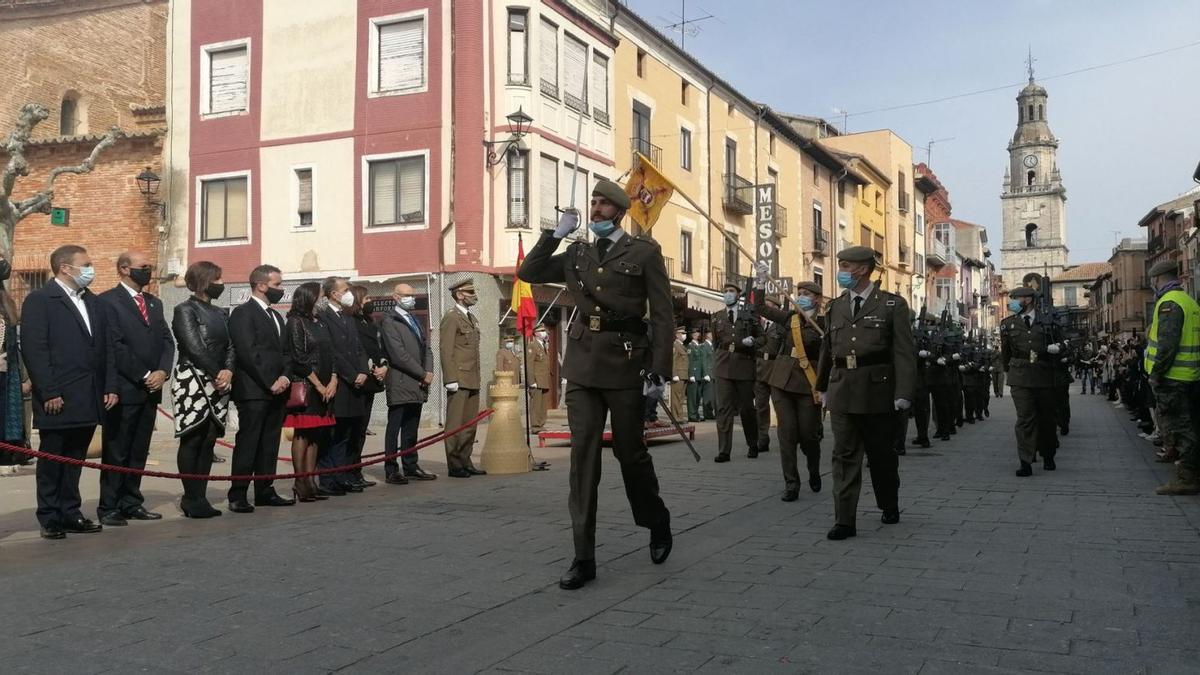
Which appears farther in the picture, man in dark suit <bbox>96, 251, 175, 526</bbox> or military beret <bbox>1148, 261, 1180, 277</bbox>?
military beret <bbox>1148, 261, 1180, 277</bbox>

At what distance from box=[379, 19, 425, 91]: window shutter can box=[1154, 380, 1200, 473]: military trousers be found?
17.9 meters

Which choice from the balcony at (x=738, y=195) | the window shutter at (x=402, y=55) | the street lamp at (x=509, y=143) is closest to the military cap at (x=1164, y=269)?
the street lamp at (x=509, y=143)

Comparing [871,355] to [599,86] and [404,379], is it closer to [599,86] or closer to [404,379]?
[404,379]

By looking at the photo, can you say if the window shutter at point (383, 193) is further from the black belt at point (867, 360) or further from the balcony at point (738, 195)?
the black belt at point (867, 360)

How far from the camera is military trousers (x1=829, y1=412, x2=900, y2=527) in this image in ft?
22.9

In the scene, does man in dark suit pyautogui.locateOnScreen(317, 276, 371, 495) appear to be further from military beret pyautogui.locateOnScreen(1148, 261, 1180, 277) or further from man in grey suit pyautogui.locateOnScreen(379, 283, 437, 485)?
military beret pyautogui.locateOnScreen(1148, 261, 1180, 277)

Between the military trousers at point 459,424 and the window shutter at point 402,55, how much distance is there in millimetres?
14099

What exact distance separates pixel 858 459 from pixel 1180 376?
3.90 meters

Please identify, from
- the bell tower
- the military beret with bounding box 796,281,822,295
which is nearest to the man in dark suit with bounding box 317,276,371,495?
the military beret with bounding box 796,281,822,295

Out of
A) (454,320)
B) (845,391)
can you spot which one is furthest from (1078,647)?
(454,320)

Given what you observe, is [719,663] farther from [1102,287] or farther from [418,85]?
[1102,287]

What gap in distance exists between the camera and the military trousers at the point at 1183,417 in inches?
358

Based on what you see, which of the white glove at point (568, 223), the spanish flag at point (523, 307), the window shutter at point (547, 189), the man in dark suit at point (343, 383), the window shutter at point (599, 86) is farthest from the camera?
the window shutter at point (599, 86)

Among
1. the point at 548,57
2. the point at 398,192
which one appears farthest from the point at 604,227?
the point at 548,57
